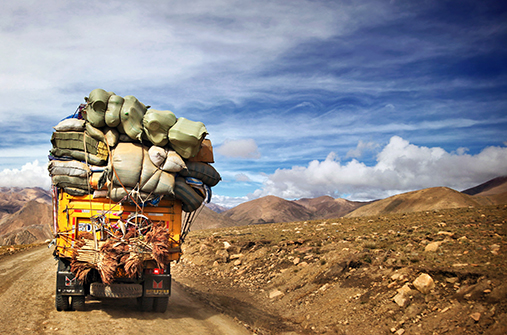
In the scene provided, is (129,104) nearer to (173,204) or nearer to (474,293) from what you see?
(173,204)

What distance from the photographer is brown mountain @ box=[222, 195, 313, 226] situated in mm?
158250

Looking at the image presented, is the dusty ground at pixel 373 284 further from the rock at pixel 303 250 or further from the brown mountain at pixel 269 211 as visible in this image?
the brown mountain at pixel 269 211

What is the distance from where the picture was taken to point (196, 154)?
316 inches

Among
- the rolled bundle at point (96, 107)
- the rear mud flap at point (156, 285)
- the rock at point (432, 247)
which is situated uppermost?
the rolled bundle at point (96, 107)

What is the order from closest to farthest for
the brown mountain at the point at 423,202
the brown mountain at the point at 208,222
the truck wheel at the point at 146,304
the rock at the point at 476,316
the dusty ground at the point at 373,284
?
the rock at the point at 476,316, the dusty ground at the point at 373,284, the truck wheel at the point at 146,304, the brown mountain at the point at 423,202, the brown mountain at the point at 208,222

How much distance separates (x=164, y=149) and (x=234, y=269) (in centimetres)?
825

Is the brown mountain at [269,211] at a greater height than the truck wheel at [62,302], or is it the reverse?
the truck wheel at [62,302]

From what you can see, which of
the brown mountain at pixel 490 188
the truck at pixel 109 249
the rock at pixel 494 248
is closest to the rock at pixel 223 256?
the truck at pixel 109 249

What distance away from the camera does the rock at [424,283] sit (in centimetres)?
759

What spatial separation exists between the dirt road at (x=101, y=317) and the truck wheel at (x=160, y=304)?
158mm

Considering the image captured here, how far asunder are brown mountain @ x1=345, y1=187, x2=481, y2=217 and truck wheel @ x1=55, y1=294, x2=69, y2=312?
242 feet

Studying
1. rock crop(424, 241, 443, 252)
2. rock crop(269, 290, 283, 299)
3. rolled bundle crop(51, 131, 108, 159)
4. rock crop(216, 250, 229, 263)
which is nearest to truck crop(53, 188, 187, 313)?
rolled bundle crop(51, 131, 108, 159)

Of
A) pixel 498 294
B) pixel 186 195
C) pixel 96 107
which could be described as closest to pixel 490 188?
pixel 498 294

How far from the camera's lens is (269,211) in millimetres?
164875
